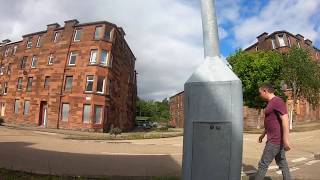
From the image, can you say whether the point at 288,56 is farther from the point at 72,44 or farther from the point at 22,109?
the point at 22,109

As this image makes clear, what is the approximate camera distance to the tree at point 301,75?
1470 inches

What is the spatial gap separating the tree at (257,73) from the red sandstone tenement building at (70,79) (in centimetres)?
1430

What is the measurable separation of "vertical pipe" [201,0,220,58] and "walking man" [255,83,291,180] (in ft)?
6.30

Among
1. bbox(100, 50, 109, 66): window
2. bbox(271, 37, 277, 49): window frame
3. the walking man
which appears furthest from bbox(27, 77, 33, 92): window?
the walking man

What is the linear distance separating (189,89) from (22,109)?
40.6 metres

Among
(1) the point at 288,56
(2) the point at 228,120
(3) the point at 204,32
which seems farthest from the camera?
(1) the point at 288,56

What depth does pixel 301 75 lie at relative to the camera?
3738cm

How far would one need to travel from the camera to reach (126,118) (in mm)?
50312

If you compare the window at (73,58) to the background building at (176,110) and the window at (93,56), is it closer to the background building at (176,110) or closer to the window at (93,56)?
the window at (93,56)

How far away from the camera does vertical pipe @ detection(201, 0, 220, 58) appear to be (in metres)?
4.95

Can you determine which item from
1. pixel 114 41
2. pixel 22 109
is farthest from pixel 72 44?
pixel 22 109

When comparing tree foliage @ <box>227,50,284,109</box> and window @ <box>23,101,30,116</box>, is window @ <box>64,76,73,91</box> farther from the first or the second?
tree foliage @ <box>227,50,284,109</box>

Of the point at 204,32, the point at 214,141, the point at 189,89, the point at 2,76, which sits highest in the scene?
the point at 2,76

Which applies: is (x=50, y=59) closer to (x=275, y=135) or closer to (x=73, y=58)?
(x=73, y=58)
